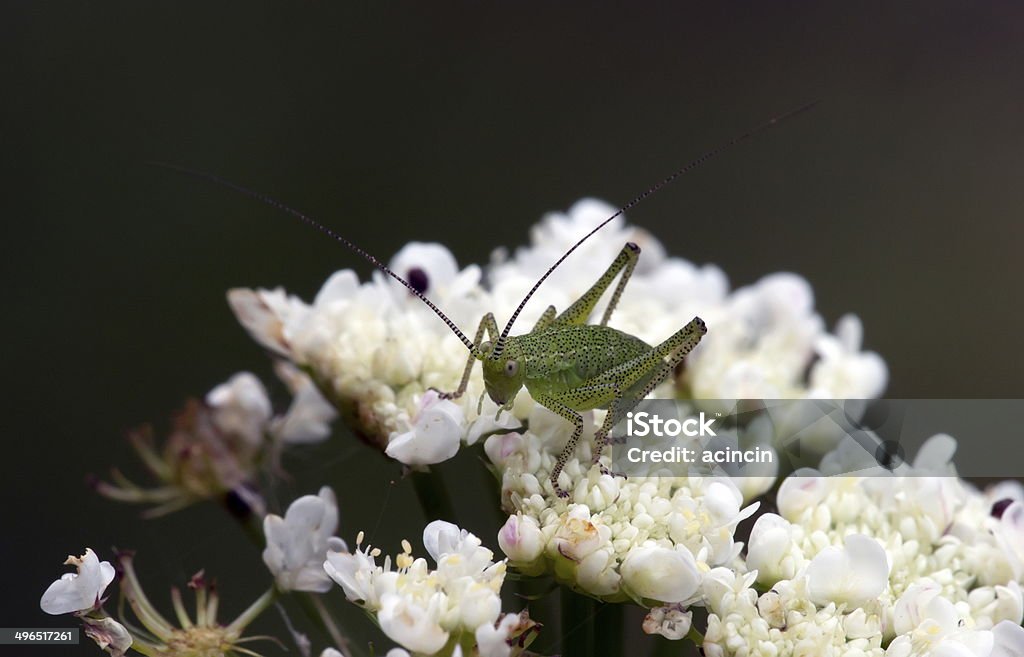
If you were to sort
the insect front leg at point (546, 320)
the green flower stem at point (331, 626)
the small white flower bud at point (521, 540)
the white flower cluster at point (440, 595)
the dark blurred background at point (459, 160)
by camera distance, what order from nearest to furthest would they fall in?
the white flower cluster at point (440, 595)
the small white flower bud at point (521, 540)
the green flower stem at point (331, 626)
the insect front leg at point (546, 320)
the dark blurred background at point (459, 160)

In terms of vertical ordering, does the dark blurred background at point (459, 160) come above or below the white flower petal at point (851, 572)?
above

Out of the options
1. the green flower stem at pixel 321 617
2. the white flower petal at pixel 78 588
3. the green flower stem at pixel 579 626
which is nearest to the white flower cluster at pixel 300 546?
the green flower stem at pixel 321 617

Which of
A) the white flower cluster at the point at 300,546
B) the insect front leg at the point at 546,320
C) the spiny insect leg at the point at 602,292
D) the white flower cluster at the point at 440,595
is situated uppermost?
the spiny insect leg at the point at 602,292

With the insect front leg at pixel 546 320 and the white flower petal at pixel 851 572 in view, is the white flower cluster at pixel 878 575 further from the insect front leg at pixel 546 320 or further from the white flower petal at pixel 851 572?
the insect front leg at pixel 546 320

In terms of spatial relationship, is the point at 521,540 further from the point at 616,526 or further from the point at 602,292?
the point at 602,292

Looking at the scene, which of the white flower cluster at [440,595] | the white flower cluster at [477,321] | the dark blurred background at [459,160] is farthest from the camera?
the dark blurred background at [459,160]

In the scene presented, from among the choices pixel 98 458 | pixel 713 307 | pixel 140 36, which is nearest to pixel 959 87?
pixel 713 307

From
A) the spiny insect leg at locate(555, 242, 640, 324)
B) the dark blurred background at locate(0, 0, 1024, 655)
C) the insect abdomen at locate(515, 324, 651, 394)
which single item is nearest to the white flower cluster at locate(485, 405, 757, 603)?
the insect abdomen at locate(515, 324, 651, 394)

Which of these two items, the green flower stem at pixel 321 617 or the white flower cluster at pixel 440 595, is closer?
the white flower cluster at pixel 440 595
